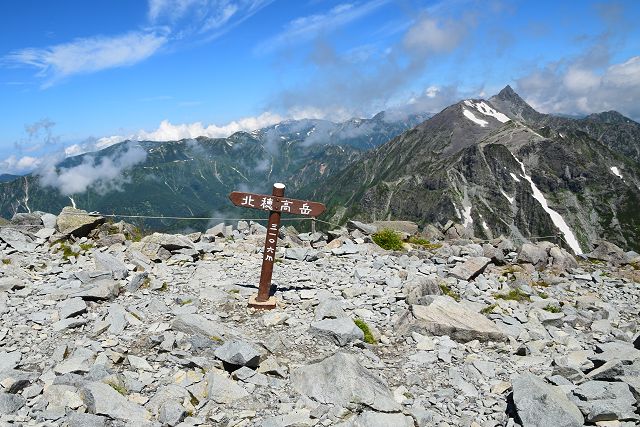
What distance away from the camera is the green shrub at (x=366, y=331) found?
12566 mm

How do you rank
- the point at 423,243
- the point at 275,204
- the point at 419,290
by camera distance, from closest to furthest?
1. the point at 419,290
2. the point at 275,204
3. the point at 423,243

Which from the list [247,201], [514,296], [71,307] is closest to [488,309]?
[514,296]

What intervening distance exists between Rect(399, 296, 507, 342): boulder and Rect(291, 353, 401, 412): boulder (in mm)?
3496

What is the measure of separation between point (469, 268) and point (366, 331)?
8.42m

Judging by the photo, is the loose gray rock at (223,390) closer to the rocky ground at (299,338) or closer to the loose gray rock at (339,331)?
the rocky ground at (299,338)

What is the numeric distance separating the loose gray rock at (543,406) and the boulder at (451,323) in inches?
148

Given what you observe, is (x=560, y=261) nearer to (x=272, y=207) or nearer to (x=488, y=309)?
(x=488, y=309)

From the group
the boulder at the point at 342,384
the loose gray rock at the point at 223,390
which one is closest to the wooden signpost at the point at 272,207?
the boulder at the point at 342,384

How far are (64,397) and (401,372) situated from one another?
7551mm

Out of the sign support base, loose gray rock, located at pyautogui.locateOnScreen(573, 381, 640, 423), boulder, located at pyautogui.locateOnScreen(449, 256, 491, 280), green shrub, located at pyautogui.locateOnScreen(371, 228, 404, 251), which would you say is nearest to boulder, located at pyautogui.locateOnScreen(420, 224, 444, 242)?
green shrub, located at pyautogui.locateOnScreen(371, 228, 404, 251)

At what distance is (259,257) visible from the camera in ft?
68.1

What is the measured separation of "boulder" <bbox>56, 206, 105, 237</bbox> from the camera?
21.5 m

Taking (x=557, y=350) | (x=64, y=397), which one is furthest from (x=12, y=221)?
(x=557, y=350)

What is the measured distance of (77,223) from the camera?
857 inches
